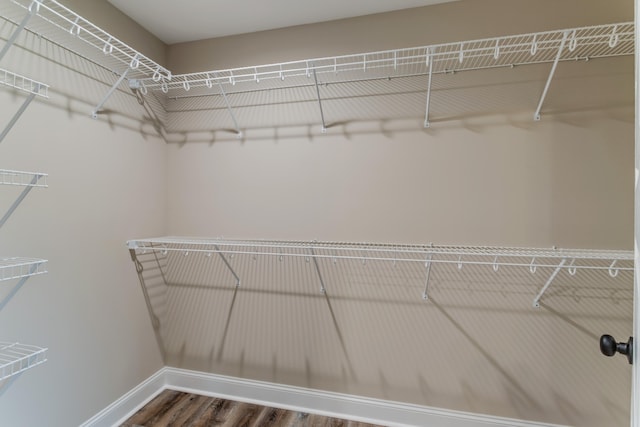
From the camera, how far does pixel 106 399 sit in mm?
1753

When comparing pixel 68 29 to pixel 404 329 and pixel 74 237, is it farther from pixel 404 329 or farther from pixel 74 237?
pixel 404 329

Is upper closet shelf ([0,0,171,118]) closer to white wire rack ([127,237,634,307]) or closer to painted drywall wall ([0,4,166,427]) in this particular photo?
painted drywall wall ([0,4,166,427])

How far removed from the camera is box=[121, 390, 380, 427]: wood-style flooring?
1.81 m

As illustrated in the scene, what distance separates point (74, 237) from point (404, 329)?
179cm

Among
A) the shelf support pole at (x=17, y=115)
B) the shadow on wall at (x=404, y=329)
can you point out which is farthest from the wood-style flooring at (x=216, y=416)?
the shelf support pole at (x=17, y=115)

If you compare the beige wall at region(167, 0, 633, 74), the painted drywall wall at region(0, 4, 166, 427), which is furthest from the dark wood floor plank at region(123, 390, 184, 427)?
the beige wall at region(167, 0, 633, 74)

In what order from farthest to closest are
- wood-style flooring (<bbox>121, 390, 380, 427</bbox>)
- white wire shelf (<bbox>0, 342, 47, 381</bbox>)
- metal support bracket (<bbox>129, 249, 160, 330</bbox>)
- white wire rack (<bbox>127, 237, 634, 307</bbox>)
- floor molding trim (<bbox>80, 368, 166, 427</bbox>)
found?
1. metal support bracket (<bbox>129, 249, 160, 330</bbox>)
2. wood-style flooring (<bbox>121, 390, 380, 427</bbox>)
3. floor molding trim (<bbox>80, 368, 166, 427</bbox>)
4. white wire rack (<bbox>127, 237, 634, 307</bbox>)
5. white wire shelf (<bbox>0, 342, 47, 381</bbox>)

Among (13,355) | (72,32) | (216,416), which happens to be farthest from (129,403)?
(72,32)

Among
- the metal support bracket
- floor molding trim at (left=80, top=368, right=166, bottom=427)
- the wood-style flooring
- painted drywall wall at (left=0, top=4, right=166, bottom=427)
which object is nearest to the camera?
painted drywall wall at (left=0, top=4, right=166, bottom=427)

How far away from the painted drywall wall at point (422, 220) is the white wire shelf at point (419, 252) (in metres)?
0.06

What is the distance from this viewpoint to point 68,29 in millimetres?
1546

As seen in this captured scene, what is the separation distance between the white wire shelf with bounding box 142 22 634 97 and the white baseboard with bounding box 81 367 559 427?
1816mm

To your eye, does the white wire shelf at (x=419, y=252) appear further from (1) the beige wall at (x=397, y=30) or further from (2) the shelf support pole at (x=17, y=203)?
(1) the beige wall at (x=397, y=30)

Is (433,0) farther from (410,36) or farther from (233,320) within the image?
(233,320)
